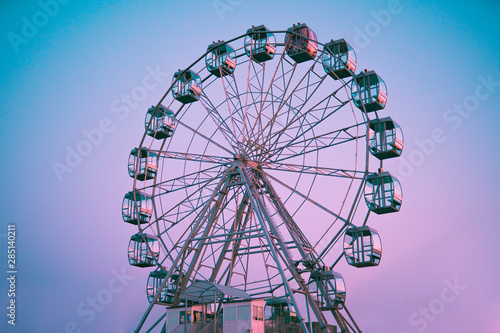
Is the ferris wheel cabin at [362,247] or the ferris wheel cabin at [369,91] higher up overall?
the ferris wheel cabin at [369,91]

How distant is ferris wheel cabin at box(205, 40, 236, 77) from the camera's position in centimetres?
3409

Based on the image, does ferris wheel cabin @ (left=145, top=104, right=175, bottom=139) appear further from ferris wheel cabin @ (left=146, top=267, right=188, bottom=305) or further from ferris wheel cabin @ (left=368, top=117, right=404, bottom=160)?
ferris wheel cabin @ (left=368, top=117, right=404, bottom=160)

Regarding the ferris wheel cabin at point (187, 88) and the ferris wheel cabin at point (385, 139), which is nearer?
the ferris wheel cabin at point (385, 139)

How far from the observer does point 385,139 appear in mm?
29938

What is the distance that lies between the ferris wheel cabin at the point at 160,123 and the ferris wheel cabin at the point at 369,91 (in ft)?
34.8

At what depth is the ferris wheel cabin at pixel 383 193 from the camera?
93.9ft

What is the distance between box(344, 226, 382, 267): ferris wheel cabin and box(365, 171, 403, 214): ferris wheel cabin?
1186mm

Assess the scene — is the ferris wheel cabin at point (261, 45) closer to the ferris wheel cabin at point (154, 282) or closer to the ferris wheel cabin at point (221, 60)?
the ferris wheel cabin at point (221, 60)

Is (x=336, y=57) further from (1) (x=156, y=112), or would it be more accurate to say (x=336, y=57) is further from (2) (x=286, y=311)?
(2) (x=286, y=311)

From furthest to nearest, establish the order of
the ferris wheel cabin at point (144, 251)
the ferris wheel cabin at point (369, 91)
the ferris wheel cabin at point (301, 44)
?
the ferris wheel cabin at point (144, 251) < the ferris wheel cabin at point (301, 44) < the ferris wheel cabin at point (369, 91)

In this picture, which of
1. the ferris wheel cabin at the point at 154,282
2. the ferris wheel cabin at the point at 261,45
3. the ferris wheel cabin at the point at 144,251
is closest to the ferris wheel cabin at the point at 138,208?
the ferris wheel cabin at the point at 144,251

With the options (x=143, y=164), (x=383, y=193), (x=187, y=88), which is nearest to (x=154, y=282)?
(x=143, y=164)

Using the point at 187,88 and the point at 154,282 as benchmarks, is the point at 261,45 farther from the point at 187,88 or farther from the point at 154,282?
the point at 154,282

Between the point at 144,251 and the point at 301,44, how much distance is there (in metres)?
13.7
